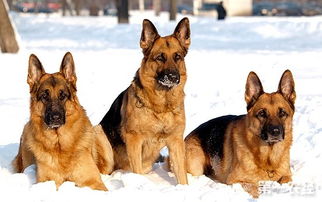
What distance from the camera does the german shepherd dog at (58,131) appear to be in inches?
281

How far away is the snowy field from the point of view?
6766 mm

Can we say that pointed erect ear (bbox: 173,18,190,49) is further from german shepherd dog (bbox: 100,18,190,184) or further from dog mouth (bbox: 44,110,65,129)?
dog mouth (bbox: 44,110,65,129)

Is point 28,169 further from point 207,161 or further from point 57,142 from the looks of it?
point 207,161

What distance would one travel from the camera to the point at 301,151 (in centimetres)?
890

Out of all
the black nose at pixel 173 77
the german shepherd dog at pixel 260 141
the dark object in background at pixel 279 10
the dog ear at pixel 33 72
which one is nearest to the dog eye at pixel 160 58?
the black nose at pixel 173 77

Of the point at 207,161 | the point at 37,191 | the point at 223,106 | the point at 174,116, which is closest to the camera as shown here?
the point at 37,191

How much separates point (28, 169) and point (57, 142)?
1.73ft

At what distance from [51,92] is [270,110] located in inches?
97.2

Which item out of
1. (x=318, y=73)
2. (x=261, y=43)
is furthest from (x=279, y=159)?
(x=261, y=43)

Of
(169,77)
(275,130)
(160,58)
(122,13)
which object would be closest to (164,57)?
(160,58)

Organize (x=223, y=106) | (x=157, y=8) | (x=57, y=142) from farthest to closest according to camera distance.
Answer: (x=157, y=8)
(x=223, y=106)
(x=57, y=142)

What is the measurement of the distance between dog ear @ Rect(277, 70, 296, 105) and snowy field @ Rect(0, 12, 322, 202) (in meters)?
1.01

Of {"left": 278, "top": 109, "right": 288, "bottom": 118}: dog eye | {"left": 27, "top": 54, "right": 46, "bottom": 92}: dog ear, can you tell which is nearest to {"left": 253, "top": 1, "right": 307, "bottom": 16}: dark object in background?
{"left": 278, "top": 109, "right": 288, "bottom": 118}: dog eye

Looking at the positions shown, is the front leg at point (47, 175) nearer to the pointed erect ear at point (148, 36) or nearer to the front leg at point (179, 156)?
the front leg at point (179, 156)
